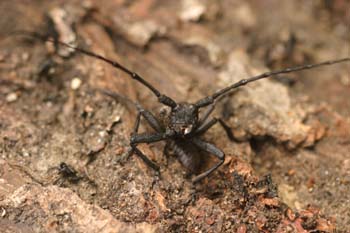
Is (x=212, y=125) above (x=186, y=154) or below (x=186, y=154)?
above

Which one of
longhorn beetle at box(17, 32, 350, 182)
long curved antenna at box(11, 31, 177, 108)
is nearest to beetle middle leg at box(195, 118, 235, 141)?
longhorn beetle at box(17, 32, 350, 182)

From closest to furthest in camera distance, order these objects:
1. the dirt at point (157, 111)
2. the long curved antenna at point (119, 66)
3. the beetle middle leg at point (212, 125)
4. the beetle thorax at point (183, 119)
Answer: the dirt at point (157, 111) → the long curved antenna at point (119, 66) → the beetle thorax at point (183, 119) → the beetle middle leg at point (212, 125)

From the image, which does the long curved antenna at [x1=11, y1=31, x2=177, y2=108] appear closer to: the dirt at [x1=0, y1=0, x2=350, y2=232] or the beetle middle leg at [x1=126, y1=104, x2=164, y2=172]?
the dirt at [x1=0, y1=0, x2=350, y2=232]

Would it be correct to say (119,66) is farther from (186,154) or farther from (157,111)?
(186,154)

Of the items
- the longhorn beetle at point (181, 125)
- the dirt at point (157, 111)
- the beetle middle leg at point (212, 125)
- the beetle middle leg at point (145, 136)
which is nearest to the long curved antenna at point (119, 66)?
the longhorn beetle at point (181, 125)

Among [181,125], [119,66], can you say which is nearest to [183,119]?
[181,125]

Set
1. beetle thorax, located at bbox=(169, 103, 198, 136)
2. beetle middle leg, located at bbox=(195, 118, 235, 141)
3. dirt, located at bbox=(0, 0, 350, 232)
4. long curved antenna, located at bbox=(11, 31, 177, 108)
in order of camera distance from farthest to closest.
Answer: beetle middle leg, located at bbox=(195, 118, 235, 141) → beetle thorax, located at bbox=(169, 103, 198, 136) → long curved antenna, located at bbox=(11, 31, 177, 108) → dirt, located at bbox=(0, 0, 350, 232)

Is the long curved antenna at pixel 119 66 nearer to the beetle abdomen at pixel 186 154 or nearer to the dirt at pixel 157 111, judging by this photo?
the dirt at pixel 157 111
